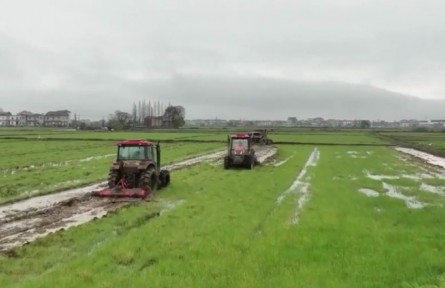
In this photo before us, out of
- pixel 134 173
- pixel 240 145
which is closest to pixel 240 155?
pixel 240 145

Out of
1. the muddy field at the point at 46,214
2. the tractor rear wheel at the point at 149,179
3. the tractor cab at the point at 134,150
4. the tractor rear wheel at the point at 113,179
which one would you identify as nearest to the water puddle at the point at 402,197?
the tractor rear wheel at the point at 149,179

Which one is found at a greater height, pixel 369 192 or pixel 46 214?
pixel 369 192

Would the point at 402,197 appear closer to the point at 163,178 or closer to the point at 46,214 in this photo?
the point at 163,178

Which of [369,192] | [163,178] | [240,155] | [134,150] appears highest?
[134,150]

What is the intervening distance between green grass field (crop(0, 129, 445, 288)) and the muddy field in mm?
857

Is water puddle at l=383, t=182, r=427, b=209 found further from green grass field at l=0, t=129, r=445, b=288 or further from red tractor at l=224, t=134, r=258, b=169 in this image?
red tractor at l=224, t=134, r=258, b=169

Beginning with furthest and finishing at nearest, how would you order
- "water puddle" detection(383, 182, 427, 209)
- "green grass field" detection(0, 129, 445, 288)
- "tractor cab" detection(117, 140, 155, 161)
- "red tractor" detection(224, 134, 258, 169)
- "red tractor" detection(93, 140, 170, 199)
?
"red tractor" detection(224, 134, 258, 169)
"tractor cab" detection(117, 140, 155, 161)
"red tractor" detection(93, 140, 170, 199)
"water puddle" detection(383, 182, 427, 209)
"green grass field" detection(0, 129, 445, 288)

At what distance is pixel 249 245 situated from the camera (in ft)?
39.8

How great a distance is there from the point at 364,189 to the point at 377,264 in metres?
14.9

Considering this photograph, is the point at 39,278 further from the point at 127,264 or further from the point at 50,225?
the point at 50,225

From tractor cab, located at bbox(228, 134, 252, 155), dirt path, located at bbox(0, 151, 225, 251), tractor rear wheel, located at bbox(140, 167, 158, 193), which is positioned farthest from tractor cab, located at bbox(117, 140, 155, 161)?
tractor cab, located at bbox(228, 134, 252, 155)

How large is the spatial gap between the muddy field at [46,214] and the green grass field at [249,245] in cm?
86

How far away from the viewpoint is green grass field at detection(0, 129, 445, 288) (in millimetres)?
9453

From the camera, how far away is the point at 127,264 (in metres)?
10.6
